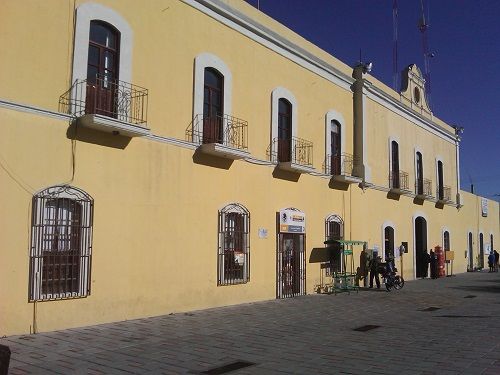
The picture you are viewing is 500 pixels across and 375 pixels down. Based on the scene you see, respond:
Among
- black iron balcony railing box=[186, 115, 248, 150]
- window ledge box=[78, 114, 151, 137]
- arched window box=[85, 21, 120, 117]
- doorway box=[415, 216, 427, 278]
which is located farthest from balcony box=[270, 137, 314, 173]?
doorway box=[415, 216, 427, 278]

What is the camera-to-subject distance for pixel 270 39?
54.1 feet

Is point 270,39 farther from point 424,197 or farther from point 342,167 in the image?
point 424,197

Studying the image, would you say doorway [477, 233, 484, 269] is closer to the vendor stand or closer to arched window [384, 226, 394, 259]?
arched window [384, 226, 394, 259]

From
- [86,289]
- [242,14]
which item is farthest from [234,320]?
[242,14]

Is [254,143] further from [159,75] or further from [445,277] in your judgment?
[445,277]

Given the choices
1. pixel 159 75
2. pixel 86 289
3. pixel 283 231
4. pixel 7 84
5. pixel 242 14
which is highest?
pixel 242 14

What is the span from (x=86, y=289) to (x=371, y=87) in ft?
50.9

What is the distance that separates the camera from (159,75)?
12703 millimetres

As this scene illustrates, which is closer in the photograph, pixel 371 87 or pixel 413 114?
pixel 371 87

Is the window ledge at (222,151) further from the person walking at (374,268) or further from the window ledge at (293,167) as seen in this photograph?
the person walking at (374,268)

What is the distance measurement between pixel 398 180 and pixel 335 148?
5.80 meters

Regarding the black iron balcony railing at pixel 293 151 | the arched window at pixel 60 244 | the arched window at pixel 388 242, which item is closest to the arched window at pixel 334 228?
the black iron balcony railing at pixel 293 151

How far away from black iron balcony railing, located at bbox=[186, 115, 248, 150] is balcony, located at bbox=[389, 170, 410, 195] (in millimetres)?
10808

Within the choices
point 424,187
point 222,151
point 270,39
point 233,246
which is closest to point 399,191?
point 424,187
